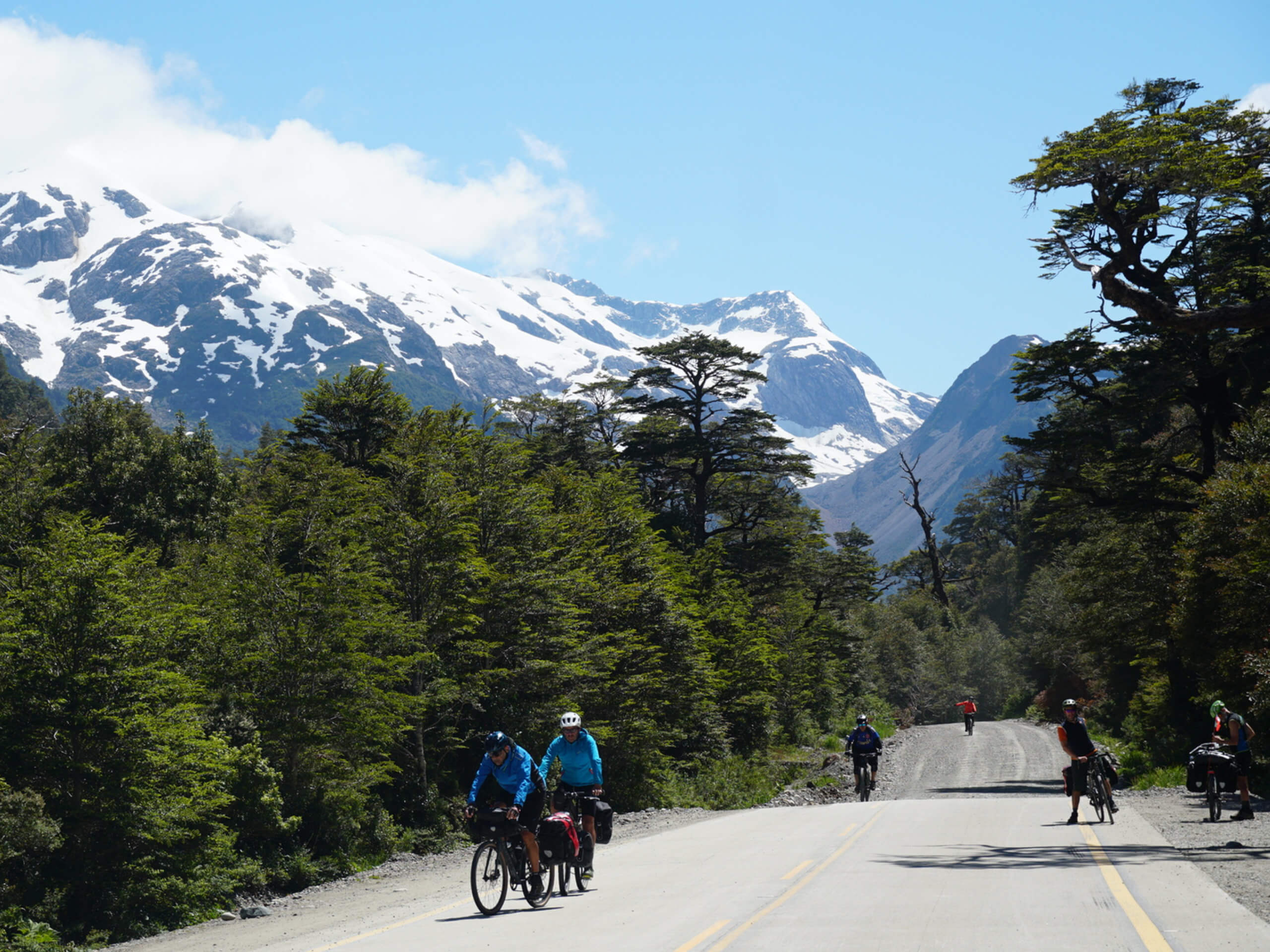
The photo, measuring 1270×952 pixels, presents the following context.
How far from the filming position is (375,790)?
851 inches

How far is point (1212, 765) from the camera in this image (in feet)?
53.9

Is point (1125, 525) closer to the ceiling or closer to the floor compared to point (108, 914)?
closer to the ceiling

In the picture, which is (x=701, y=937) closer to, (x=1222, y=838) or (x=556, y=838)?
(x=556, y=838)

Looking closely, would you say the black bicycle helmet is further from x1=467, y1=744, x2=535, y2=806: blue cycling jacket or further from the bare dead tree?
the bare dead tree

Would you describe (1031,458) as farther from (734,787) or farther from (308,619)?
(308,619)

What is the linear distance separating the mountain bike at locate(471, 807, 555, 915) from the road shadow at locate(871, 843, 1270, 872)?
4.73 m

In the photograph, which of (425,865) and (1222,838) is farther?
(425,865)

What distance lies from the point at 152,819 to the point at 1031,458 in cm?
6253

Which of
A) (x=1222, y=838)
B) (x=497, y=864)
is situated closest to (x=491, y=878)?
(x=497, y=864)

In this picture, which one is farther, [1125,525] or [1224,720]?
[1125,525]

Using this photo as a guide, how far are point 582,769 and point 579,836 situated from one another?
0.76 meters

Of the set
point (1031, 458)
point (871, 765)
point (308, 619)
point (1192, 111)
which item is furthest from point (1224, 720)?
point (1031, 458)

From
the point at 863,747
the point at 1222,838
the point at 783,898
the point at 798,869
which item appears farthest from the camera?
the point at 863,747

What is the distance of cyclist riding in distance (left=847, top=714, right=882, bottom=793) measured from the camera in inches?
1026
